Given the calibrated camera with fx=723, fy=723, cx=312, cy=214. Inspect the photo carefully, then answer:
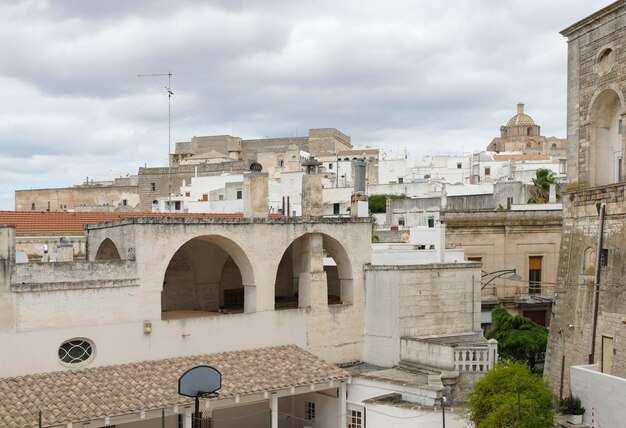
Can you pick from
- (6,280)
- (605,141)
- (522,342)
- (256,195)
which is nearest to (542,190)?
(522,342)

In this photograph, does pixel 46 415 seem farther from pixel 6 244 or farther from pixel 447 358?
pixel 447 358

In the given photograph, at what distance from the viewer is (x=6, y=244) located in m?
16.4

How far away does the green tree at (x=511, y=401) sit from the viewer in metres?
15.3

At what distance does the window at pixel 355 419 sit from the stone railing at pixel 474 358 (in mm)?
2866

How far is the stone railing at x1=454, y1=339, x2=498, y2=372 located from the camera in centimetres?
1888

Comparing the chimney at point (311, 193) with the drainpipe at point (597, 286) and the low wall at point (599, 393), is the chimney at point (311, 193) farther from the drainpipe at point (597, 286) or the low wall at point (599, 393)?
the low wall at point (599, 393)

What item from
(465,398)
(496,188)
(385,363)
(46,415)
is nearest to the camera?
(46,415)

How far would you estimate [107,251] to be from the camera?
819 inches

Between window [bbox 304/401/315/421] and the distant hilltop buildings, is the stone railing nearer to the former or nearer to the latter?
window [bbox 304/401/315/421]

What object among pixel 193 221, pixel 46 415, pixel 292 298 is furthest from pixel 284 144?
pixel 46 415

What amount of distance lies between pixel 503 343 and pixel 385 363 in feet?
16.5

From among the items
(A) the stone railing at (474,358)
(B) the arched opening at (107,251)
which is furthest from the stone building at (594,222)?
(B) the arched opening at (107,251)

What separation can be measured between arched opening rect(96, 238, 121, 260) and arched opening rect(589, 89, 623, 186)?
43.3 feet

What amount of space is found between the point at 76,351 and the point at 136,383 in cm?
166
